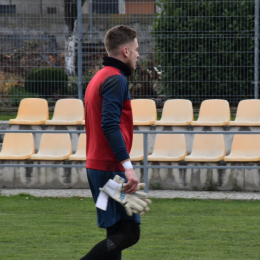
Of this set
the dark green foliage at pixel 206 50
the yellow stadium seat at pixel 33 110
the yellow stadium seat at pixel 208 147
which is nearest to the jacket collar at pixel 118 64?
the yellow stadium seat at pixel 208 147

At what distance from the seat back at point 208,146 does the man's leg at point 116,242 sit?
531 centimetres

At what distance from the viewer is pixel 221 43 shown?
396 inches

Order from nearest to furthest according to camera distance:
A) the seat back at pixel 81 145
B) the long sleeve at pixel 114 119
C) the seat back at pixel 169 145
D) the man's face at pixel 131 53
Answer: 1. the long sleeve at pixel 114 119
2. the man's face at pixel 131 53
3. the seat back at pixel 81 145
4. the seat back at pixel 169 145

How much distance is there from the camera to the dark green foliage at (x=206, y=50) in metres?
10.0

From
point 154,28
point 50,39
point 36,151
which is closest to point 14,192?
point 36,151

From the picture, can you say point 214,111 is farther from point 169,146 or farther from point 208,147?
point 169,146

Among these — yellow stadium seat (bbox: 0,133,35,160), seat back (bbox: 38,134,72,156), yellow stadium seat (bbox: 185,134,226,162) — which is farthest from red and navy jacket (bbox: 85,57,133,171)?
yellow stadium seat (bbox: 0,133,35,160)

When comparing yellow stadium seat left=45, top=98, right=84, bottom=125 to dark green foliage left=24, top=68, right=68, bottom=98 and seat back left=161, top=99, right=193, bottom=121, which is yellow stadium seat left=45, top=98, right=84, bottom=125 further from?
seat back left=161, top=99, right=193, bottom=121

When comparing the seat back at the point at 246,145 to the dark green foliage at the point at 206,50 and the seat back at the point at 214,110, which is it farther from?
the dark green foliage at the point at 206,50

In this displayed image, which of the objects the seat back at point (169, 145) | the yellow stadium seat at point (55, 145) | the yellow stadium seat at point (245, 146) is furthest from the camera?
the yellow stadium seat at point (55, 145)

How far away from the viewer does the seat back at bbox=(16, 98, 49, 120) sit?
10.0 metres

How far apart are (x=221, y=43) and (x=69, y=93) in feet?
10.4

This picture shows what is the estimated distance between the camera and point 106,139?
316 cm

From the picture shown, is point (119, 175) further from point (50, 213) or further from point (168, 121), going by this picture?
point (168, 121)
